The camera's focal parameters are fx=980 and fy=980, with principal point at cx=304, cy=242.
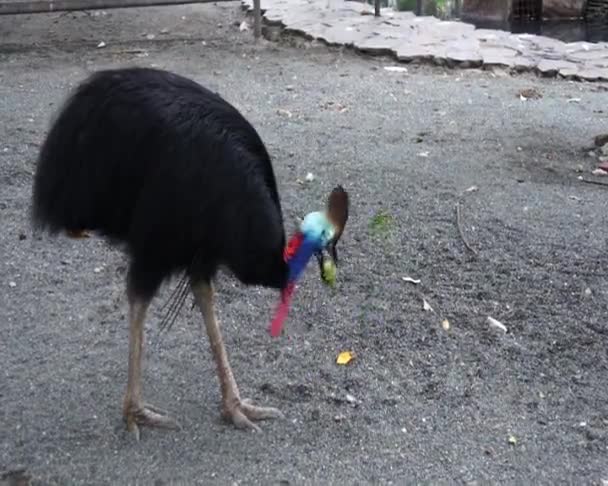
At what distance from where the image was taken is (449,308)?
13.2 feet

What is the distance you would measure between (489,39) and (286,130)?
10.3 ft

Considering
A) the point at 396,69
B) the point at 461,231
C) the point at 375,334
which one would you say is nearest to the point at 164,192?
the point at 375,334

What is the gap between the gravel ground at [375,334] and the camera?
10.2 ft

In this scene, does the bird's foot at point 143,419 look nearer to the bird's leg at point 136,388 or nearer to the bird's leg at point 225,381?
the bird's leg at point 136,388

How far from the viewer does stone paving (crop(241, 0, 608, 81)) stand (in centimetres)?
811

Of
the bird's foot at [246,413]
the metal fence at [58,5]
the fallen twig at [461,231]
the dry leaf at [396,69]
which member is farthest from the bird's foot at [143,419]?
the metal fence at [58,5]

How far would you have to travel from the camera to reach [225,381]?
322cm

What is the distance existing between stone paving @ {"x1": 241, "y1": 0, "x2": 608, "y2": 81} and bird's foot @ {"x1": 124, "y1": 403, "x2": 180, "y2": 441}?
5.55 metres

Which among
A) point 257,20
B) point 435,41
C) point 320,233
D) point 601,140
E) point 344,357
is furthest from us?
point 257,20

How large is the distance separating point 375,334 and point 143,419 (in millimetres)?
1042

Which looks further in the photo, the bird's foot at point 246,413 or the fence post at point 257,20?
the fence post at point 257,20

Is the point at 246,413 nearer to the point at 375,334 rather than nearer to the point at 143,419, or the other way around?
the point at 143,419

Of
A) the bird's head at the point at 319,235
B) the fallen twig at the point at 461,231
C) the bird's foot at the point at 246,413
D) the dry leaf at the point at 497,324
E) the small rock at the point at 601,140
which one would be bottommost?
the dry leaf at the point at 497,324

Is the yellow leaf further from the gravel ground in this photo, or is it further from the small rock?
the small rock
